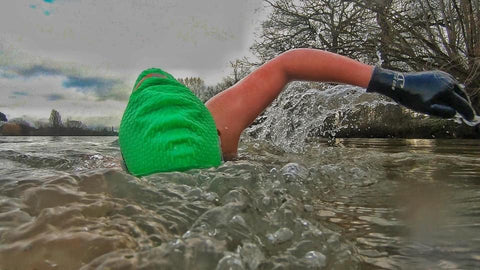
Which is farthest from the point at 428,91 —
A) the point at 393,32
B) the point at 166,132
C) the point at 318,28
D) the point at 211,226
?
the point at 318,28

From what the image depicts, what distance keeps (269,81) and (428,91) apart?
959 millimetres

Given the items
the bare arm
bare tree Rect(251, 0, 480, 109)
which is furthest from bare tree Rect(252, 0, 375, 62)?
the bare arm

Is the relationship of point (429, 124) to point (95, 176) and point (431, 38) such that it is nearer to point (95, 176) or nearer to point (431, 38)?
point (431, 38)

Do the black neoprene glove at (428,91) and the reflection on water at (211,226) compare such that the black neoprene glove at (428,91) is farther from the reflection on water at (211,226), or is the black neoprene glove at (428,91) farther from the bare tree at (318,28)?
the bare tree at (318,28)

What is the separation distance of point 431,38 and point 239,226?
1061 cm

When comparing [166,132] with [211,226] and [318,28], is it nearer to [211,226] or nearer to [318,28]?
[211,226]

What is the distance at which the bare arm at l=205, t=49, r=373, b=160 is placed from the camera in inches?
95.2

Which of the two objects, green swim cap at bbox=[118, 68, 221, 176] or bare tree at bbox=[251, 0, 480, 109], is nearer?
green swim cap at bbox=[118, 68, 221, 176]

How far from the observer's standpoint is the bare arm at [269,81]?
7.93 feet

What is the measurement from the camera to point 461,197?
5.20ft

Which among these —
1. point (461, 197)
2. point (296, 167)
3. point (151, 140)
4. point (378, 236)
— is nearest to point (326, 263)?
point (378, 236)

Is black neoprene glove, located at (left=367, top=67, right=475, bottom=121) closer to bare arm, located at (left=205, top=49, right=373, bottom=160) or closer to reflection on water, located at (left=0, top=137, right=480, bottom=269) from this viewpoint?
bare arm, located at (left=205, top=49, right=373, bottom=160)

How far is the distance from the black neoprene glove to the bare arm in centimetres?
12

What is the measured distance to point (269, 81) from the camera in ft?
8.45
